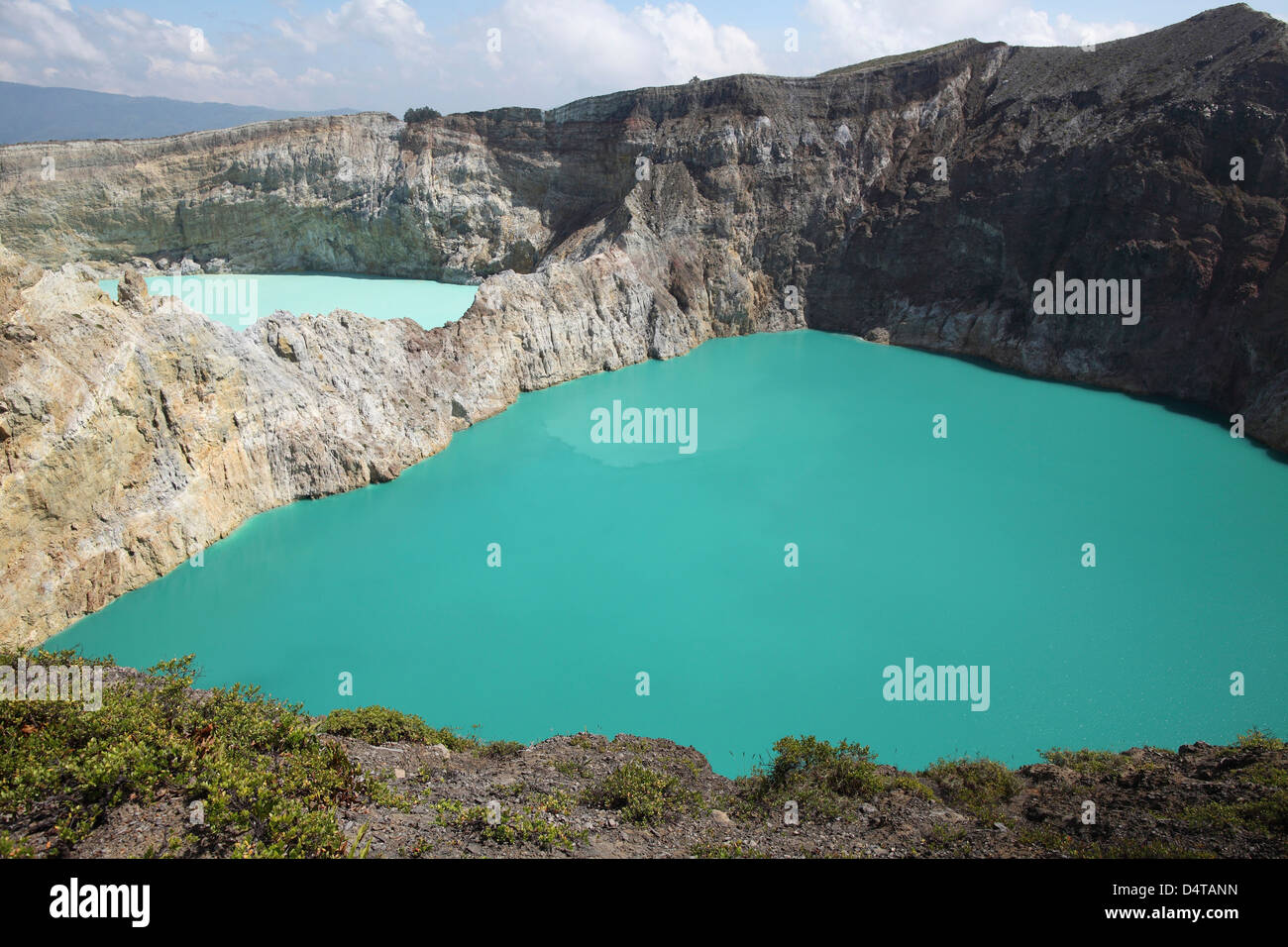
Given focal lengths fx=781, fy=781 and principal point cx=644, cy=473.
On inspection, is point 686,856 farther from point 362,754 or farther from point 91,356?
point 91,356

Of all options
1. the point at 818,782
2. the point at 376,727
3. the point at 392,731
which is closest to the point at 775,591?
the point at 818,782

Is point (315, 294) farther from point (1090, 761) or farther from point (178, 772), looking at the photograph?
point (1090, 761)

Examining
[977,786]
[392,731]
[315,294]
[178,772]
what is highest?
[315,294]

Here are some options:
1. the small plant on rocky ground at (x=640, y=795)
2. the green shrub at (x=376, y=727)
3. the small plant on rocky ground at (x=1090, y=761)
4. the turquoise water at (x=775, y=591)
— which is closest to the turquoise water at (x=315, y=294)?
the turquoise water at (x=775, y=591)

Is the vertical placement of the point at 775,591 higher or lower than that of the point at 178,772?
higher

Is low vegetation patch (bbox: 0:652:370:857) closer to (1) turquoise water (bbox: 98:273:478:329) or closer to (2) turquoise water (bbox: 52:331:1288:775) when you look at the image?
(2) turquoise water (bbox: 52:331:1288:775)

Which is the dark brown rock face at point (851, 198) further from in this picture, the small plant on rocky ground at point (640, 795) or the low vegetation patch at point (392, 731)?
the small plant on rocky ground at point (640, 795)
